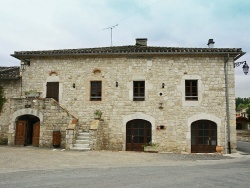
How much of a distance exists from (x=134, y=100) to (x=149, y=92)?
37.0 inches

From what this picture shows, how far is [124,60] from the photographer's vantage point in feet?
48.8

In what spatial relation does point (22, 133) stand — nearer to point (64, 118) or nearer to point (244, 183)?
point (64, 118)

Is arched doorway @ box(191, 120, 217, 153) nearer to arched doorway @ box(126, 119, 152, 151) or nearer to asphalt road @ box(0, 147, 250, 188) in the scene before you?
arched doorway @ box(126, 119, 152, 151)

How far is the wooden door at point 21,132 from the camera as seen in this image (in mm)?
14148

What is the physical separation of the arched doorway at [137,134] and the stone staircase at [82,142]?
7.70 ft

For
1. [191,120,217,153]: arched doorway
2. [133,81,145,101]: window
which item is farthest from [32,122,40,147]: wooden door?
[191,120,217,153]: arched doorway

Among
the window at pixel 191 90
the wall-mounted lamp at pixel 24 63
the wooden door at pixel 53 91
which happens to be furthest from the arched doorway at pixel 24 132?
the window at pixel 191 90

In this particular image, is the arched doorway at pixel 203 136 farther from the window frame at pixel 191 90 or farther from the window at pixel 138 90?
the window at pixel 138 90

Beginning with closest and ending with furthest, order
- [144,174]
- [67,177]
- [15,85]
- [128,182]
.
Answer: [128,182], [67,177], [144,174], [15,85]

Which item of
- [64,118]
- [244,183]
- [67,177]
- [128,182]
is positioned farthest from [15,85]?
[244,183]

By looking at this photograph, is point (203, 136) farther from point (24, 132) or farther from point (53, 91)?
point (24, 132)

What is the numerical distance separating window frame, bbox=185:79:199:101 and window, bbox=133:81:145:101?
2404mm

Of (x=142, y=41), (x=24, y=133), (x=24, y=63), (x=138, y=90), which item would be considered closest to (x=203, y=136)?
(x=138, y=90)

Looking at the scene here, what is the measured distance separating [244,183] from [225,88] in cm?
863
